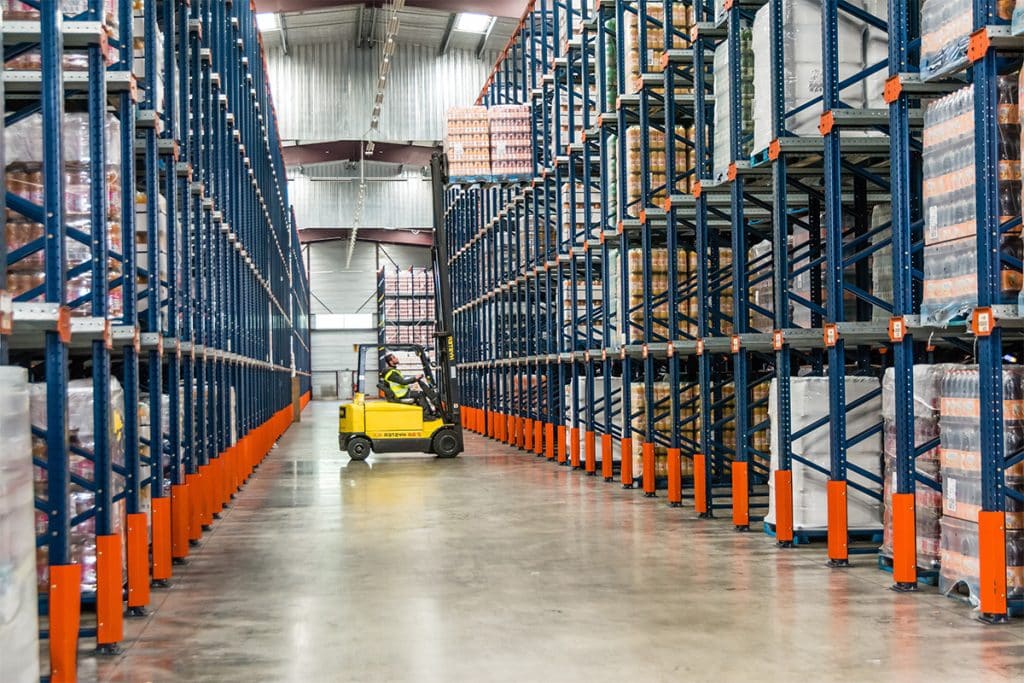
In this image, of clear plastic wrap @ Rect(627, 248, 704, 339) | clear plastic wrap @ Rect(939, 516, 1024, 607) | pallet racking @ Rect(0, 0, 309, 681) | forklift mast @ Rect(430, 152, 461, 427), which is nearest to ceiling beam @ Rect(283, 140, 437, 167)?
forklift mast @ Rect(430, 152, 461, 427)

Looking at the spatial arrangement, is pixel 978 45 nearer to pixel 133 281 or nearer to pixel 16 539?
pixel 133 281

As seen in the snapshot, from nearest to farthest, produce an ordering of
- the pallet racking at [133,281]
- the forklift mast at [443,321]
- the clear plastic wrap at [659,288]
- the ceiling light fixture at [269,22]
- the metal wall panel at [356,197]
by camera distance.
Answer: the pallet racking at [133,281] < the clear plastic wrap at [659,288] < the forklift mast at [443,321] < the ceiling light fixture at [269,22] < the metal wall panel at [356,197]

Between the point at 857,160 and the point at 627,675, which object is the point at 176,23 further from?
the point at 627,675

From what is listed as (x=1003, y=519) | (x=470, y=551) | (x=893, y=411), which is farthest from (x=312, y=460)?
(x=1003, y=519)

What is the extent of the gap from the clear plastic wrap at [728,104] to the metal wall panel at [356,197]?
120 feet

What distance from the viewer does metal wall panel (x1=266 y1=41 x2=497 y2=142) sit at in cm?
4138

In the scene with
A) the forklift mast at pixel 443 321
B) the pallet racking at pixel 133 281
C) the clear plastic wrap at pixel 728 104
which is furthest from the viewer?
the forklift mast at pixel 443 321

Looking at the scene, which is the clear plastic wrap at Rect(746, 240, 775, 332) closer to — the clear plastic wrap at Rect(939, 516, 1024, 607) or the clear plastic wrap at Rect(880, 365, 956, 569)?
the clear plastic wrap at Rect(880, 365, 956, 569)

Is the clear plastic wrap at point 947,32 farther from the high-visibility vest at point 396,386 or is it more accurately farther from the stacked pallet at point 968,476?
the high-visibility vest at point 396,386

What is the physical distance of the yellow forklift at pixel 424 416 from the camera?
20.2 meters

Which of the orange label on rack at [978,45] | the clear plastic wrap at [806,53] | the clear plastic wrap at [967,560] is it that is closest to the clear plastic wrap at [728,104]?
the clear plastic wrap at [806,53]

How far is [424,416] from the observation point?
20.6 metres

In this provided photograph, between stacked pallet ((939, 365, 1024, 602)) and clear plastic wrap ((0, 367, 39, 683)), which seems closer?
clear plastic wrap ((0, 367, 39, 683))

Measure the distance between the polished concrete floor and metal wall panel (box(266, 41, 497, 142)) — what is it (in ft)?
101
